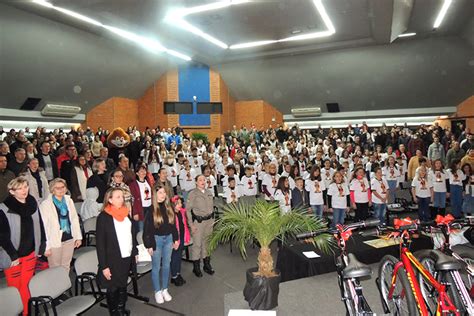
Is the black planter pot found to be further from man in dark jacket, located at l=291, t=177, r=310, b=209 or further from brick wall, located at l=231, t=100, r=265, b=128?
brick wall, located at l=231, t=100, r=265, b=128

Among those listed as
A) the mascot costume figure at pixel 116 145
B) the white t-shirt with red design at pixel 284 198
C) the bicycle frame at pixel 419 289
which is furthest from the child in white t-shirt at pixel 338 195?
the mascot costume figure at pixel 116 145

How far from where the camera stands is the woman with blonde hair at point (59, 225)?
181 inches

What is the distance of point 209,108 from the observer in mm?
21656

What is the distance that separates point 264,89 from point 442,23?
10152mm

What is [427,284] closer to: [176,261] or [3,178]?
[176,261]

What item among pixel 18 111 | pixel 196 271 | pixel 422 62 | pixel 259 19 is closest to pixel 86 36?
pixel 18 111

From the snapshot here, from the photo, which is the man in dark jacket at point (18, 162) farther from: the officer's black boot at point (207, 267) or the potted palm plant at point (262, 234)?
the potted palm plant at point (262, 234)

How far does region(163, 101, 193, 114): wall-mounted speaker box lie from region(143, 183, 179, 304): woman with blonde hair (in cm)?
1661

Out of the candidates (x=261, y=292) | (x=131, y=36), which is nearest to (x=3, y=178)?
(x=261, y=292)

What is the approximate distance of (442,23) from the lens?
13945 millimetres

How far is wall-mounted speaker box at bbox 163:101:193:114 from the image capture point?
826 inches

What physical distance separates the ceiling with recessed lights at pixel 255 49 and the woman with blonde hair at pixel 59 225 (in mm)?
7253

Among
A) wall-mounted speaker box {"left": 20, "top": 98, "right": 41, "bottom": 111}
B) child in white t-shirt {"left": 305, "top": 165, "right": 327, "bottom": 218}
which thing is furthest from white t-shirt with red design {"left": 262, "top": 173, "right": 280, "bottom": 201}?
wall-mounted speaker box {"left": 20, "top": 98, "right": 41, "bottom": 111}

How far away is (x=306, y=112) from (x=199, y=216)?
17.6m
